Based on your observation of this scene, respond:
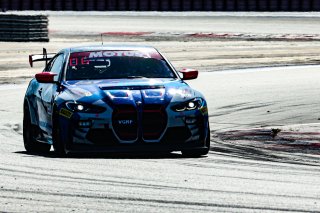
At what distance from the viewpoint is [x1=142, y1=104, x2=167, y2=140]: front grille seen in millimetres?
11688

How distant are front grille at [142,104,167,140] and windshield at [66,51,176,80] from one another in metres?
1.10

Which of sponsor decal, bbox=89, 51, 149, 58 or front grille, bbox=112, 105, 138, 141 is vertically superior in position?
sponsor decal, bbox=89, 51, 149, 58

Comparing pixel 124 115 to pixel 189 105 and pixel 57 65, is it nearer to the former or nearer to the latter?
pixel 189 105

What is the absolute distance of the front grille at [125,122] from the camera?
11.6 m

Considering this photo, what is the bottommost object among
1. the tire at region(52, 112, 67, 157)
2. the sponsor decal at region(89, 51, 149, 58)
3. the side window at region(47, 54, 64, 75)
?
the tire at region(52, 112, 67, 157)

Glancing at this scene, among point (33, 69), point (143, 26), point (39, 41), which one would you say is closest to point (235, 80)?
point (33, 69)

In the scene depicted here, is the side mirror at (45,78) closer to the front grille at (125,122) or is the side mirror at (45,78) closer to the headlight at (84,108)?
the headlight at (84,108)

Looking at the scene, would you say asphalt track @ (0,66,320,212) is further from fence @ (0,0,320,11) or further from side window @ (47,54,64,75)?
fence @ (0,0,320,11)

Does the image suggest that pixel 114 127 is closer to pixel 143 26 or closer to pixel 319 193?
pixel 319 193

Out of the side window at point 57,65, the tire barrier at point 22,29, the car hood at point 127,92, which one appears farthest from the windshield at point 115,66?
the tire barrier at point 22,29

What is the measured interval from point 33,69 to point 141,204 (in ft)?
73.3

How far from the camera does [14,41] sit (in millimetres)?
43969

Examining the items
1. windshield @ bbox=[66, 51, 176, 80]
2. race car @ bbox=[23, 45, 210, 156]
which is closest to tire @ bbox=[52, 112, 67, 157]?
race car @ bbox=[23, 45, 210, 156]

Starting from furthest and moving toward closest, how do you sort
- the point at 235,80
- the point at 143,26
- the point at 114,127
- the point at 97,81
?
the point at 143,26, the point at 235,80, the point at 97,81, the point at 114,127
